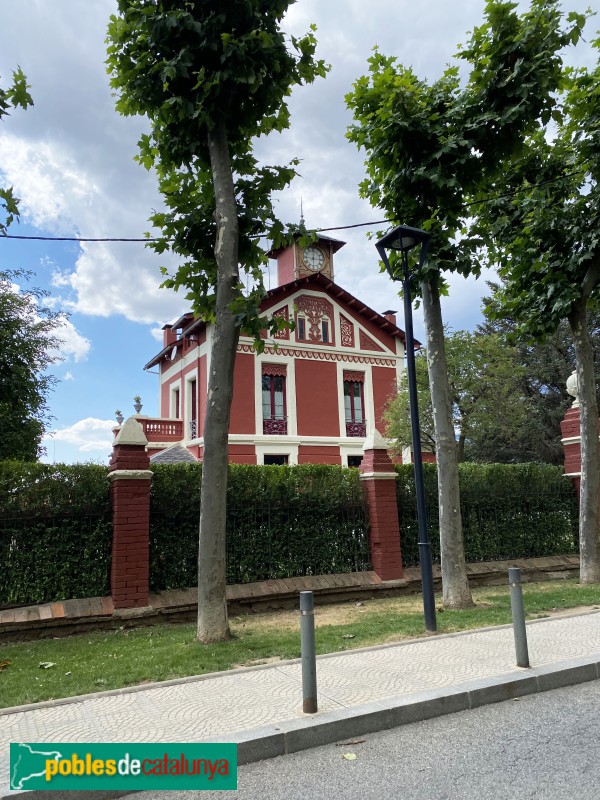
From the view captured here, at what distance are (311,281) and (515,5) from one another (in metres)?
18.4

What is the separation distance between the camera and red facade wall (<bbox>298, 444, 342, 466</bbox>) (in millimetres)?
25984

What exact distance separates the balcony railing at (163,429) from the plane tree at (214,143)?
60.6 feet

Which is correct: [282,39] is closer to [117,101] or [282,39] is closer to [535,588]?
[117,101]

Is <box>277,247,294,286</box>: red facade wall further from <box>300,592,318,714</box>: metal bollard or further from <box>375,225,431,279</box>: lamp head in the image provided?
<box>300,592,318,714</box>: metal bollard

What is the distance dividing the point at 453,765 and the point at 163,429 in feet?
79.6

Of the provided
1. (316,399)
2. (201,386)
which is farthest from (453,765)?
(201,386)

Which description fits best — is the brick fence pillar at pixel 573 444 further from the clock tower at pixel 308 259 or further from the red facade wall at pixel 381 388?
the clock tower at pixel 308 259

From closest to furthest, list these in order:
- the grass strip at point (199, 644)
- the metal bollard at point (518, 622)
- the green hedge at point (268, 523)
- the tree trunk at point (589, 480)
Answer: the metal bollard at point (518, 622) < the grass strip at point (199, 644) < the green hedge at point (268, 523) < the tree trunk at point (589, 480)

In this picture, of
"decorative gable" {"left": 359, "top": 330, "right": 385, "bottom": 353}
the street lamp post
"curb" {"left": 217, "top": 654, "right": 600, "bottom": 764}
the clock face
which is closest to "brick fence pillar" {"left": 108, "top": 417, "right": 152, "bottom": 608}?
the street lamp post

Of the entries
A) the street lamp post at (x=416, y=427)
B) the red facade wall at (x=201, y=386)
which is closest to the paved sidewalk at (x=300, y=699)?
the street lamp post at (x=416, y=427)

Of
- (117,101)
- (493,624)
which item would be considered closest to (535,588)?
(493,624)

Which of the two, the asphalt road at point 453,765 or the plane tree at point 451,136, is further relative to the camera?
the plane tree at point 451,136

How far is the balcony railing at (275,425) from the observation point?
25548mm

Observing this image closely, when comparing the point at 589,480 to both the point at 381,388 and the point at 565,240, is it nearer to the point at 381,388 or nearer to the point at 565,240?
→ the point at 565,240
